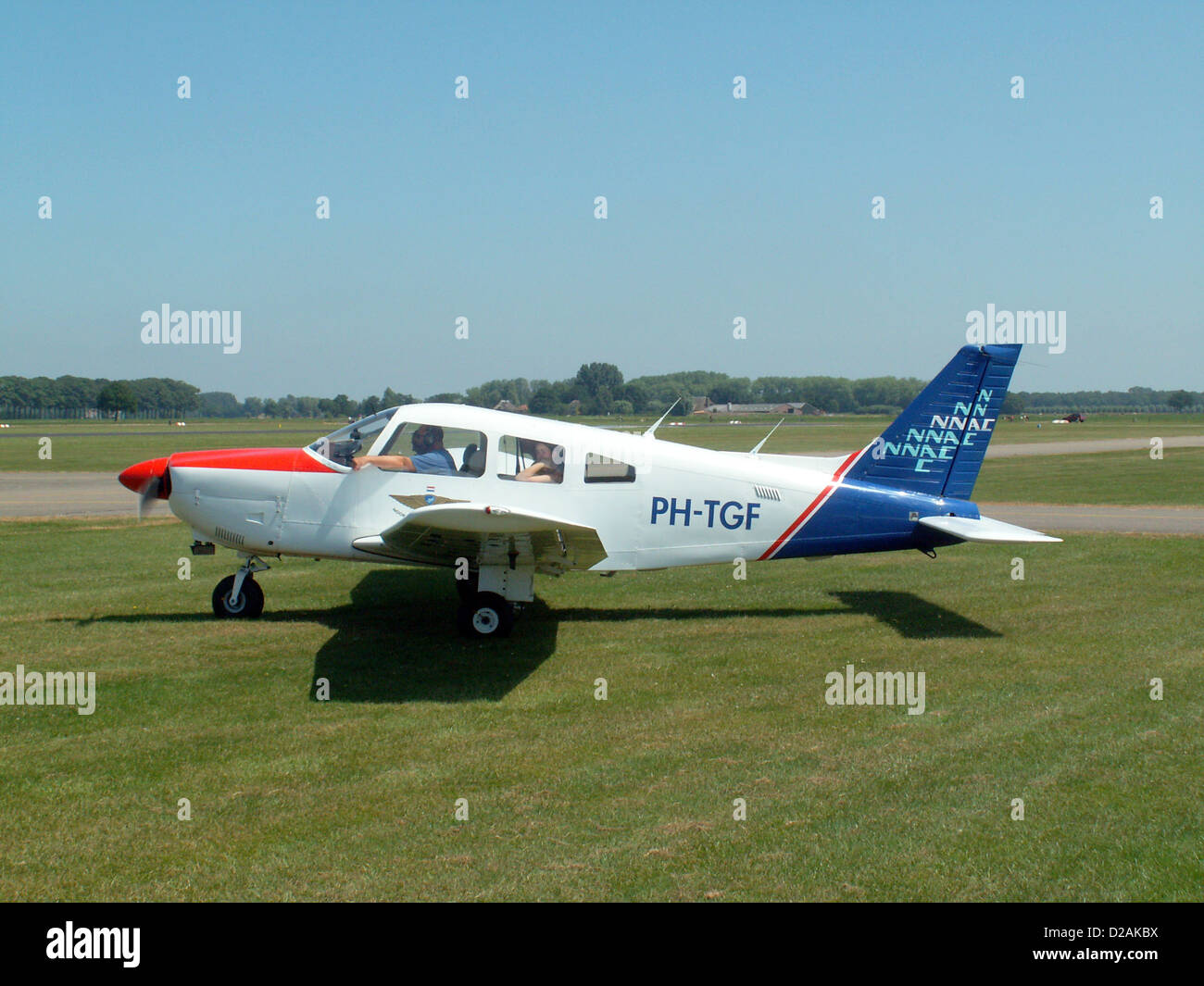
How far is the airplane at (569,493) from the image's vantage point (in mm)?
9055

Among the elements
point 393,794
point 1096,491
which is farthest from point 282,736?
point 1096,491

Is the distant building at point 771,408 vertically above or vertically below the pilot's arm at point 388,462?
above

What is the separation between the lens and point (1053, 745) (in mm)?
6082

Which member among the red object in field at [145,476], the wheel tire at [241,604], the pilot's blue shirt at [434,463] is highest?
the pilot's blue shirt at [434,463]

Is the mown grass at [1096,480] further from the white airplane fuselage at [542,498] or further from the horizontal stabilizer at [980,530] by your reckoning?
the white airplane fuselage at [542,498]

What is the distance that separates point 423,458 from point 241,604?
2.70 meters

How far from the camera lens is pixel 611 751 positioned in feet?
19.8

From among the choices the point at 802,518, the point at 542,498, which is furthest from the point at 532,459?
the point at 802,518

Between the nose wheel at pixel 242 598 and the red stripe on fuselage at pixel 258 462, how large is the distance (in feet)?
3.61
